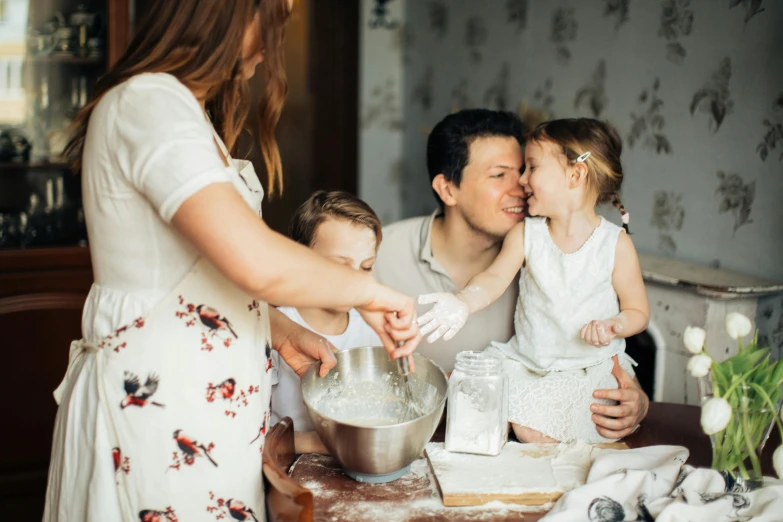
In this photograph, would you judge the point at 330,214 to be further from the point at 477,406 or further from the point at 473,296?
the point at 477,406

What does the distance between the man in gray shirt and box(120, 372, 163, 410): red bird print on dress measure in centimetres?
98

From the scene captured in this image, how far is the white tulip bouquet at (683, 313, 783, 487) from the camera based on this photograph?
1123 millimetres

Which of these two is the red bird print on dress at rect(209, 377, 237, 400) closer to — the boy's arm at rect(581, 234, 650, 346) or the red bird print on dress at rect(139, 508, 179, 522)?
the red bird print on dress at rect(139, 508, 179, 522)

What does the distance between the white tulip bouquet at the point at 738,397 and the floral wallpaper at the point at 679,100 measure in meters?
0.82

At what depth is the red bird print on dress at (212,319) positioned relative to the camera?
113 cm

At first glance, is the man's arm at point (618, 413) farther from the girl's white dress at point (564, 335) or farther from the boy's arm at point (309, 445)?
the boy's arm at point (309, 445)

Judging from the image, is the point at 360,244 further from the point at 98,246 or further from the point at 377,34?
the point at 377,34

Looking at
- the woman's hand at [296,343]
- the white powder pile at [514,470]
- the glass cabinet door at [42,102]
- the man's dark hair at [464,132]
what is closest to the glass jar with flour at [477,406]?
the white powder pile at [514,470]

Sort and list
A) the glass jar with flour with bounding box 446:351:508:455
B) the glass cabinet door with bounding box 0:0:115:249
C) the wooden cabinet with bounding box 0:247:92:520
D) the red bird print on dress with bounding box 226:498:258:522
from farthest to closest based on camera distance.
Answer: the glass cabinet door with bounding box 0:0:115:249 < the wooden cabinet with bounding box 0:247:92:520 < the glass jar with flour with bounding box 446:351:508:455 < the red bird print on dress with bounding box 226:498:258:522

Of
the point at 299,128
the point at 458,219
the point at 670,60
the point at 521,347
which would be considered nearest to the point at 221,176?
the point at 521,347

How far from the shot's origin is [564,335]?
5.13 feet

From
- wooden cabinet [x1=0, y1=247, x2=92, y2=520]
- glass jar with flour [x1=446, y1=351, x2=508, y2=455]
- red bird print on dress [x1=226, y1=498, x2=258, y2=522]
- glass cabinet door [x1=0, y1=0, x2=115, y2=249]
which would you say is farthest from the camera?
glass cabinet door [x1=0, y1=0, x2=115, y2=249]

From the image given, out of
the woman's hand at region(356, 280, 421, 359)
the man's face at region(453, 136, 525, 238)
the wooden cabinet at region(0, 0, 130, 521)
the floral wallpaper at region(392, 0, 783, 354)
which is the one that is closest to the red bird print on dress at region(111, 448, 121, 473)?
the woman's hand at region(356, 280, 421, 359)

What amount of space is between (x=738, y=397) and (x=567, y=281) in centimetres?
48
